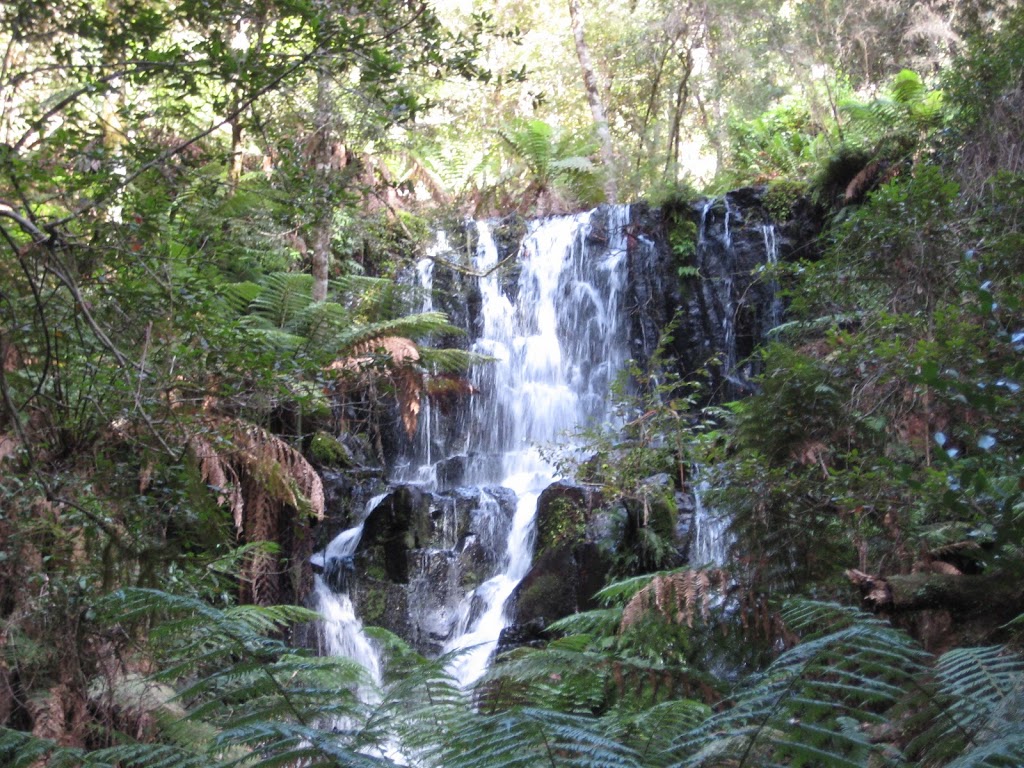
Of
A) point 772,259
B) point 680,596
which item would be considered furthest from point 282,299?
point 680,596

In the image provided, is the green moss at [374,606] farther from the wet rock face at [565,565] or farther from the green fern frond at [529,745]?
the green fern frond at [529,745]

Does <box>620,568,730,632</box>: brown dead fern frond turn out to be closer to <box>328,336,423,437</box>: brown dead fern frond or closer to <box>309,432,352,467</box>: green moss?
<box>328,336,423,437</box>: brown dead fern frond

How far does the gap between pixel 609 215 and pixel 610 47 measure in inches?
279

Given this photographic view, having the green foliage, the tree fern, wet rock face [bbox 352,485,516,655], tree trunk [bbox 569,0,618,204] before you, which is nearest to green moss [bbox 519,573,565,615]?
wet rock face [bbox 352,485,516,655]

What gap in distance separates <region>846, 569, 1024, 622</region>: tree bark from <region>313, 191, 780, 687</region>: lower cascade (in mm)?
4852

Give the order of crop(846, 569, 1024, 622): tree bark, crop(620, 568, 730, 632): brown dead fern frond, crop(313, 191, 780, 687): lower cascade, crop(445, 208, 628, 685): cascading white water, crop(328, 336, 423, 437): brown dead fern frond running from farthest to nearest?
1. crop(445, 208, 628, 685): cascading white water
2. crop(313, 191, 780, 687): lower cascade
3. crop(328, 336, 423, 437): brown dead fern frond
4. crop(620, 568, 730, 632): brown dead fern frond
5. crop(846, 569, 1024, 622): tree bark

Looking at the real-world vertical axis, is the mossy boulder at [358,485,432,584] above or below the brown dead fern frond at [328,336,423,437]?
below

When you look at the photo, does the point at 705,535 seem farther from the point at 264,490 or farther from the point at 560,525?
the point at 264,490

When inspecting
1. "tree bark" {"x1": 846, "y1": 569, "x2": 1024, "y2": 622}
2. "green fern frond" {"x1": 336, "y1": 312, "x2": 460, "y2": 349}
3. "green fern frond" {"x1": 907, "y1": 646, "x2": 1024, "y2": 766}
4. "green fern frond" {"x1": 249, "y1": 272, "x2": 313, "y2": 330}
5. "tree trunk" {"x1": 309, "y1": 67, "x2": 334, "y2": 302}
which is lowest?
"tree bark" {"x1": 846, "y1": 569, "x2": 1024, "y2": 622}

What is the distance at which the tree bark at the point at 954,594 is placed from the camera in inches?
117

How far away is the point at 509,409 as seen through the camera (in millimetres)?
11578

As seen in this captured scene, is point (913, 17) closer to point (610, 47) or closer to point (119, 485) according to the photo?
point (610, 47)

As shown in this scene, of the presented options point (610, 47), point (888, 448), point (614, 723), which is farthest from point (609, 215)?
point (614, 723)

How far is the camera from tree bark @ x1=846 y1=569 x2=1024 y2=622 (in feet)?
9.73
